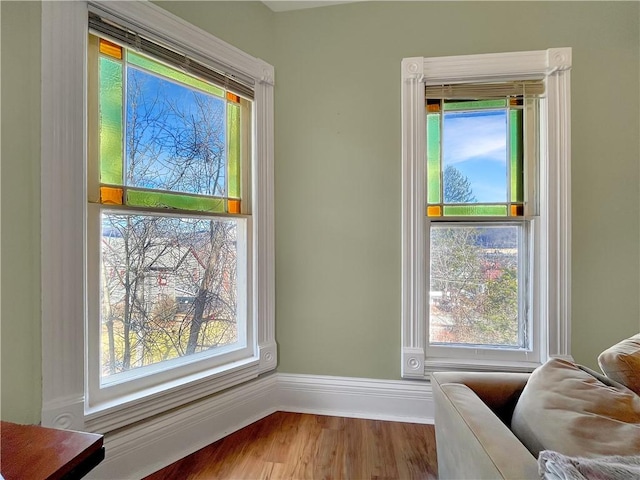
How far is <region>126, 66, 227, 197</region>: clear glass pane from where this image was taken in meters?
1.51

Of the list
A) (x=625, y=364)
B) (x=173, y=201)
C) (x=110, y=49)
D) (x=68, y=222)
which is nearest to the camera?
(x=625, y=364)

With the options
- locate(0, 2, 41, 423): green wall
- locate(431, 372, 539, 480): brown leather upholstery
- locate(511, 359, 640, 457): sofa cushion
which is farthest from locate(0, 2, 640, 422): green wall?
locate(511, 359, 640, 457): sofa cushion

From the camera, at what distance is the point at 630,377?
2.88ft

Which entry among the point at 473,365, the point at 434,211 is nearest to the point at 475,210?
the point at 434,211

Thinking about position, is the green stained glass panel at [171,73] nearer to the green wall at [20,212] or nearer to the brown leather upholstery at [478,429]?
the green wall at [20,212]

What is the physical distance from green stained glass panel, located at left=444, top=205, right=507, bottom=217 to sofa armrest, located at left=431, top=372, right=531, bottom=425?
103 cm

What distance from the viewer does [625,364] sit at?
89 centimetres

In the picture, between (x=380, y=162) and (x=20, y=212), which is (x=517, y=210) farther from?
(x=20, y=212)

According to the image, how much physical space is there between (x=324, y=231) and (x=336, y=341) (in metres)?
0.73

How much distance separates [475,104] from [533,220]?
2.66 ft

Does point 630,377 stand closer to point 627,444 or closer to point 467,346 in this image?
point 627,444

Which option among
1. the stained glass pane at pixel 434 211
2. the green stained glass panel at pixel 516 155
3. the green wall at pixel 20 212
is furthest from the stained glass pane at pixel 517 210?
the green wall at pixel 20 212

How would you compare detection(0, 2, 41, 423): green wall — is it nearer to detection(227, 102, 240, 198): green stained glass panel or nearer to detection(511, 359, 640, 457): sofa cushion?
detection(227, 102, 240, 198): green stained glass panel

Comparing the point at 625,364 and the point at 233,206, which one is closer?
the point at 625,364
